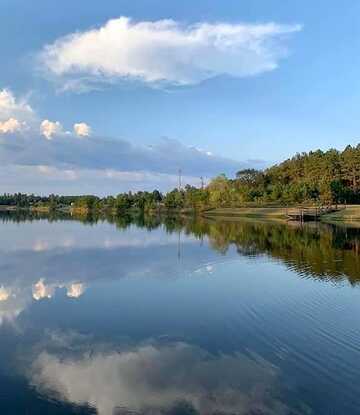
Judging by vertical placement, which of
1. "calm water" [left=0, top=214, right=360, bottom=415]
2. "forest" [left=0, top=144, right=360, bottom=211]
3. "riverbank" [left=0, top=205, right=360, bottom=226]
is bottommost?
"calm water" [left=0, top=214, right=360, bottom=415]

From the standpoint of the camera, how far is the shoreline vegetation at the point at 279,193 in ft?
346

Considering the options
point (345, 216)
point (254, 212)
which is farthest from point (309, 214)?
point (254, 212)

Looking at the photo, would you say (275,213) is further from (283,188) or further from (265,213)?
(283,188)

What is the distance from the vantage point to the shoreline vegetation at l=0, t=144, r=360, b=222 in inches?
4147

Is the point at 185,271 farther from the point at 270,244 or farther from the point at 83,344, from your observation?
the point at 270,244

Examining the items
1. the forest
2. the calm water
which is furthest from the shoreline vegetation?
the calm water

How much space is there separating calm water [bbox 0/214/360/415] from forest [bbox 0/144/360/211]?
82.1m

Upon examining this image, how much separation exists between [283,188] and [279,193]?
1785 mm

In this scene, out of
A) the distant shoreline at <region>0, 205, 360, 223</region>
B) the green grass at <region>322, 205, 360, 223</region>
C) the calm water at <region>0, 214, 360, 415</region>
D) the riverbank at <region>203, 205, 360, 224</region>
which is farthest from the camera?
the distant shoreline at <region>0, 205, 360, 223</region>

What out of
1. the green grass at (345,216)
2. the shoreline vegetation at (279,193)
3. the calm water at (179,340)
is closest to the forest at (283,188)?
the shoreline vegetation at (279,193)

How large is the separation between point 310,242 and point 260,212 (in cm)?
6656

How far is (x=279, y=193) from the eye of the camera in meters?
125

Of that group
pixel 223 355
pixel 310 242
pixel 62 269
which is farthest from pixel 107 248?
pixel 223 355

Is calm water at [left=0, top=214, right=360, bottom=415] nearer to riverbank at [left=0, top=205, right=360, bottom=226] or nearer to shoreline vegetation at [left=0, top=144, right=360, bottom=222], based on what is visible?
riverbank at [left=0, top=205, right=360, bottom=226]
